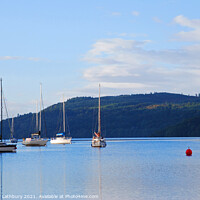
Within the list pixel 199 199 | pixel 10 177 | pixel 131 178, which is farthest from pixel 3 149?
pixel 199 199

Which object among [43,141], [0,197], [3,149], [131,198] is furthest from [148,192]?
A: [43,141]

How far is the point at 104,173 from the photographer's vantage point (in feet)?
144

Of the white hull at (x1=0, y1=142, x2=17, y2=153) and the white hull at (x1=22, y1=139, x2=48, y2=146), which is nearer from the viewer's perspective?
the white hull at (x1=0, y1=142, x2=17, y2=153)

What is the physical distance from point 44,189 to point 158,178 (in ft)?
34.8

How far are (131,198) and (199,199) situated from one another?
399 cm

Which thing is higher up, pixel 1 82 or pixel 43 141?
pixel 1 82

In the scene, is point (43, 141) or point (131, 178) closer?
point (131, 178)

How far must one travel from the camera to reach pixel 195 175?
4138 cm

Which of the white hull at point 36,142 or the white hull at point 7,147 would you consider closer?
the white hull at point 7,147

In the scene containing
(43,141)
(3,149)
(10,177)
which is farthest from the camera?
(43,141)

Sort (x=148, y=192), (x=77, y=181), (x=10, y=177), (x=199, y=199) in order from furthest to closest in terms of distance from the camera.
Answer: (x=10, y=177)
(x=77, y=181)
(x=148, y=192)
(x=199, y=199)

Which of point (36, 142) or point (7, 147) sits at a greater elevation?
point (36, 142)

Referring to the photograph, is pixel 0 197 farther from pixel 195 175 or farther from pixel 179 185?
pixel 195 175

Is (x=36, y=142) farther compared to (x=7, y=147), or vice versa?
(x=36, y=142)
